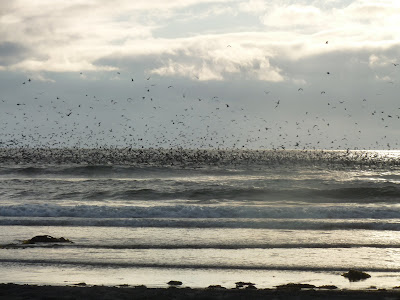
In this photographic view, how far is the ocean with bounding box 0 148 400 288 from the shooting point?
573 inches

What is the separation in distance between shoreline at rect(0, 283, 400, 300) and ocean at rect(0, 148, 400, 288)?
88 cm

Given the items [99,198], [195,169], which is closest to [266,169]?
[195,169]

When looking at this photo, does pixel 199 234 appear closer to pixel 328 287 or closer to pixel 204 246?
pixel 204 246

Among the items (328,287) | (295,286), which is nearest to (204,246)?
(295,286)

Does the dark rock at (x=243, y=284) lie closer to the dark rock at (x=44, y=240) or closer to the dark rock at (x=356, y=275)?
the dark rock at (x=356, y=275)

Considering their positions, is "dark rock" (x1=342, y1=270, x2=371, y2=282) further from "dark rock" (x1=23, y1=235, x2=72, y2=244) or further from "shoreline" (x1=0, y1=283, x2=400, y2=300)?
"dark rock" (x1=23, y1=235, x2=72, y2=244)

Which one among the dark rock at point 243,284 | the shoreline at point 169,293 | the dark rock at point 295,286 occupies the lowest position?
the dark rock at point 243,284

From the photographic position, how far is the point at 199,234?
2147 cm

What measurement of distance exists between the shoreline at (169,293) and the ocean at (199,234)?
0.88 meters

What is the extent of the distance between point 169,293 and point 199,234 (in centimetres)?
933

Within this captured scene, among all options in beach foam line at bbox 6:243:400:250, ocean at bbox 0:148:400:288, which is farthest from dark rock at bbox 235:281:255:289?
beach foam line at bbox 6:243:400:250

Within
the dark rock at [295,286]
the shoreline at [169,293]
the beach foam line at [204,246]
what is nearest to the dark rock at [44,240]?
the beach foam line at [204,246]

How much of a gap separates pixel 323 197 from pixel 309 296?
2888 cm

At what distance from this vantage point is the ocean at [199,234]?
47.7 ft
